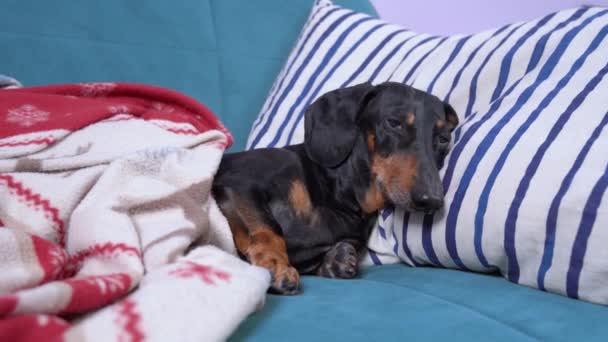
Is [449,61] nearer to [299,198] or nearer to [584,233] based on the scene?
[299,198]

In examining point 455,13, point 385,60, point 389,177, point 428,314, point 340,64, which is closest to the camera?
point 428,314

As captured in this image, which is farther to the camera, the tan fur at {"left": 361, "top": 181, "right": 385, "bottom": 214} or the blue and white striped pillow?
the tan fur at {"left": 361, "top": 181, "right": 385, "bottom": 214}

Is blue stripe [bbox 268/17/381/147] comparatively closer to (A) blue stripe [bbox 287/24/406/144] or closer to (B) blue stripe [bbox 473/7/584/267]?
(A) blue stripe [bbox 287/24/406/144]

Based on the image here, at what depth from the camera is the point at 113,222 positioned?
74 centimetres

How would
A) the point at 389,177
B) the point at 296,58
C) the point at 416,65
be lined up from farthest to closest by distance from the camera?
1. the point at 296,58
2. the point at 416,65
3. the point at 389,177

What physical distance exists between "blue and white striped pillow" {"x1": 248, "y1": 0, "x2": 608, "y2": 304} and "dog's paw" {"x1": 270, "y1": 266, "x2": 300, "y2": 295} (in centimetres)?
26

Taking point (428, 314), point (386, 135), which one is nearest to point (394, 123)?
point (386, 135)

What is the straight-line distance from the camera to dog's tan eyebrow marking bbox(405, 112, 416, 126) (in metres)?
1.10

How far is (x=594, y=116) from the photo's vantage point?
0.85 meters

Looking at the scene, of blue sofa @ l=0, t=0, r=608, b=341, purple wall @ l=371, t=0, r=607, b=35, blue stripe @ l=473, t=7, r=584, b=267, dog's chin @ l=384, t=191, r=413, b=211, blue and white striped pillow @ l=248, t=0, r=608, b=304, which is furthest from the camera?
purple wall @ l=371, t=0, r=607, b=35

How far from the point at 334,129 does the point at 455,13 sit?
116 centimetres

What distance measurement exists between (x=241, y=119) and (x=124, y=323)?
3.67 feet

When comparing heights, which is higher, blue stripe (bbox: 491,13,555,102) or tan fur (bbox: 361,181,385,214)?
blue stripe (bbox: 491,13,555,102)

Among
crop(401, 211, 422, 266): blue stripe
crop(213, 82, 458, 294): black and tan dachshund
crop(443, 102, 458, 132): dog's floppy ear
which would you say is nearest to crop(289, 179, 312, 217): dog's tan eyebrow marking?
crop(213, 82, 458, 294): black and tan dachshund
